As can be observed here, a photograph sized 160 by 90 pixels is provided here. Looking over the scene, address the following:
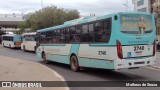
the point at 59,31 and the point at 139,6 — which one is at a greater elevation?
the point at 139,6

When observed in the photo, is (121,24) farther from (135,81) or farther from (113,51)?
(135,81)

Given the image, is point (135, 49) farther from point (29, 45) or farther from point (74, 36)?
point (29, 45)

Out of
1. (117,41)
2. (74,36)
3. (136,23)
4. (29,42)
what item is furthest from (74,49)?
(29,42)

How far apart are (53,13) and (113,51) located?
50355 millimetres

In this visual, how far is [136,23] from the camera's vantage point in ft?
47.4

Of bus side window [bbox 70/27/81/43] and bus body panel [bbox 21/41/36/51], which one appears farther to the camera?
bus body panel [bbox 21/41/36/51]

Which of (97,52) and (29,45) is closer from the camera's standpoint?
(97,52)

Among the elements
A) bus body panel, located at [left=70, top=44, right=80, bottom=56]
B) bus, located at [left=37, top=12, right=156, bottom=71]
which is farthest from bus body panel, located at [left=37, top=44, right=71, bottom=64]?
bus, located at [left=37, top=12, right=156, bottom=71]

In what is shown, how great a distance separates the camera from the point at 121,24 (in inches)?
557

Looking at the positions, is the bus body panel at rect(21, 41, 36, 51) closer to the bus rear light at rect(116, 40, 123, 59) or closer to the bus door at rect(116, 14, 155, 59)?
the bus door at rect(116, 14, 155, 59)

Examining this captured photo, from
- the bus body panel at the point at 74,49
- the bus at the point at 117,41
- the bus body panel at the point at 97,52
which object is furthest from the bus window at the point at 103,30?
the bus body panel at the point at 74,49

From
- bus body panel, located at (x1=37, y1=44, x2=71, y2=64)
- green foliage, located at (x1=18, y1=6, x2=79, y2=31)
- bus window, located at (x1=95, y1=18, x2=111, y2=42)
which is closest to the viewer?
bus window, located at (x1=95, y1=18, x2=111, y2=42)

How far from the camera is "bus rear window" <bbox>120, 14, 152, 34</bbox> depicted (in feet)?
46.5

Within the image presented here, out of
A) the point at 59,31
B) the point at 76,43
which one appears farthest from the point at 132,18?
the point at 59,31
